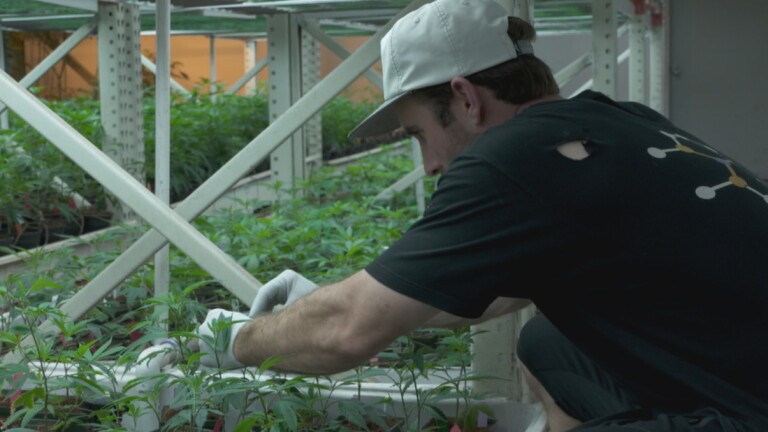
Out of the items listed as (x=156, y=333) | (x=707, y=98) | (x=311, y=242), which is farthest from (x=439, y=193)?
(x=707, y=98)

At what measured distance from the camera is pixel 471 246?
1595 mm

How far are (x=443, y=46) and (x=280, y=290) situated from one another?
0.61 metres

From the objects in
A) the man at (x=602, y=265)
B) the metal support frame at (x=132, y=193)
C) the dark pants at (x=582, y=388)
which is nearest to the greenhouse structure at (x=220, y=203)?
the metal support frame at (x=132, y=193)

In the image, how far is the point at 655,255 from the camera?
163 centimetres

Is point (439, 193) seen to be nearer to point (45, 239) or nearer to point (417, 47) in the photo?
point (417, 47)

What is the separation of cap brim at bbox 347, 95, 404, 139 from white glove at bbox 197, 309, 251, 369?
440 mm

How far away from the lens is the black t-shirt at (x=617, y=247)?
1.60 metres

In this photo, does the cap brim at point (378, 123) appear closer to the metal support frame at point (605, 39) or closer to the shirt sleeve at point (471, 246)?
the shirt sleeve at point (471, 246)

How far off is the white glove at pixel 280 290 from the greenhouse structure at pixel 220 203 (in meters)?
0.15

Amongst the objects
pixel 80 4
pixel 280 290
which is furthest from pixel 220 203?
pixel 280 290

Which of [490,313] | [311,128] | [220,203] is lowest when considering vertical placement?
[220,203]

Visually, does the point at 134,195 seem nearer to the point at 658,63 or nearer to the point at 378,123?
the point at 378,123

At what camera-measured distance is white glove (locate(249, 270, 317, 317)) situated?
2078 mm

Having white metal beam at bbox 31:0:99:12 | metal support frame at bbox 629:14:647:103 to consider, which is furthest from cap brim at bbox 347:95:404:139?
metal support frame at bbox 629:14:647:103
